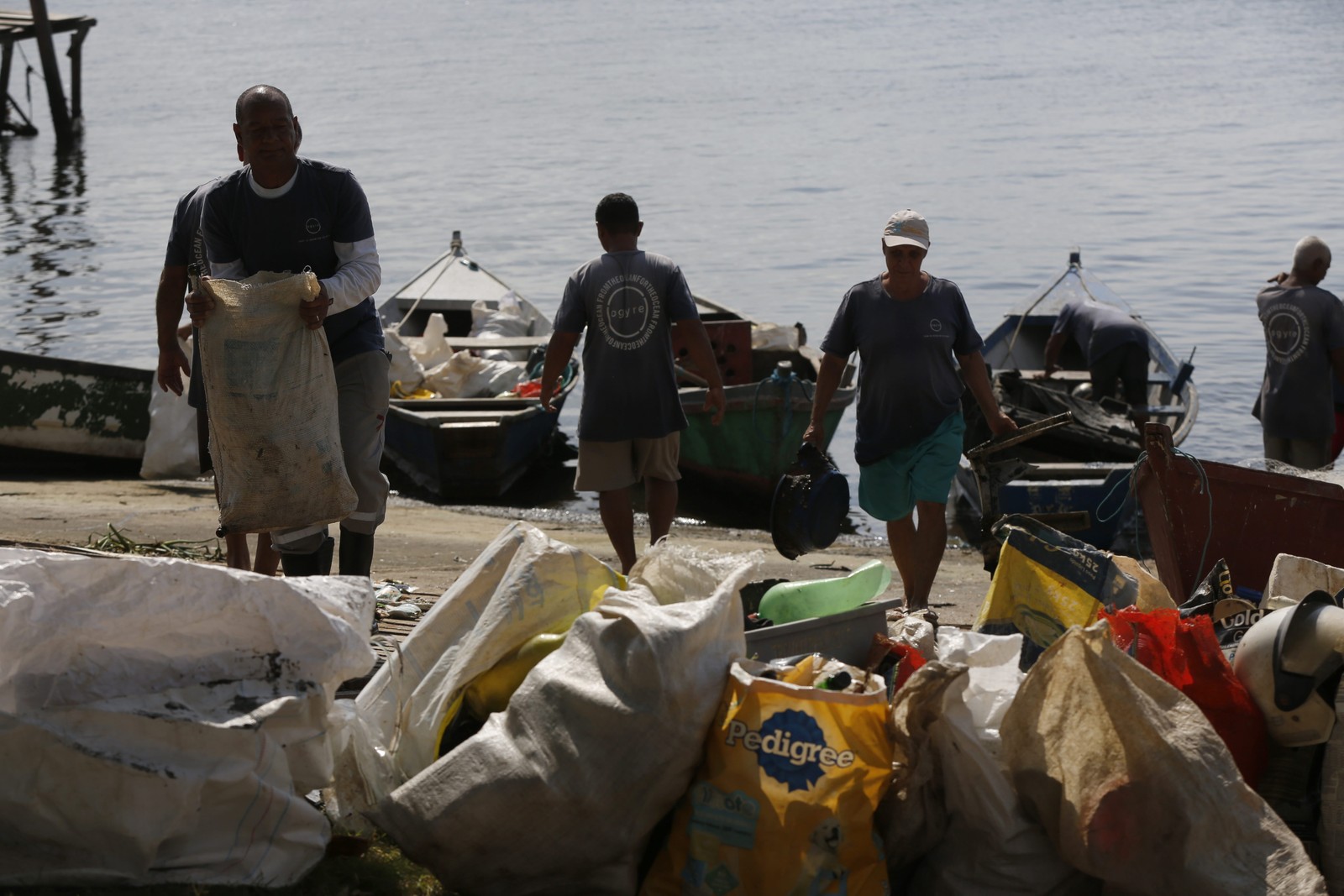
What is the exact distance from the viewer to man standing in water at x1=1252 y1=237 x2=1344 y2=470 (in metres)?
7.69

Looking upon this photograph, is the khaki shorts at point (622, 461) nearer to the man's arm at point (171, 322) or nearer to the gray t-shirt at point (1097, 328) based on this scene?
the man's arm at point (171, 322)

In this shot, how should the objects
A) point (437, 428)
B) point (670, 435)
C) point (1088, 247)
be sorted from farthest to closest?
1. point (1088, 247)
2. point (437, 428)
3. point (670, 435)

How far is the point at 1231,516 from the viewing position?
5.02 metres

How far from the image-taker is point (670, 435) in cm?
607

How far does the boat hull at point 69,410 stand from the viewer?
10.4 m

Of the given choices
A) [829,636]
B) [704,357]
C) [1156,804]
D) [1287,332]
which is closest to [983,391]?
[704,357]

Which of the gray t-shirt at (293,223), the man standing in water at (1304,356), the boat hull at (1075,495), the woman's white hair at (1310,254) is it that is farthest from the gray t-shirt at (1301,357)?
the gray t-shirt at (293,223)

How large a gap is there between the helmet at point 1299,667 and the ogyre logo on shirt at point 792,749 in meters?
1.03

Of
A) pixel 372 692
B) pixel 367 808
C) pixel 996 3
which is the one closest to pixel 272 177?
pixel 372 692

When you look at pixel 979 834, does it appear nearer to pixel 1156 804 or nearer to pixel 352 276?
pixel 1156 804

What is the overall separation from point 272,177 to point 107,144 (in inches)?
1488

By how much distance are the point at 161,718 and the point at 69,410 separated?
8370mm

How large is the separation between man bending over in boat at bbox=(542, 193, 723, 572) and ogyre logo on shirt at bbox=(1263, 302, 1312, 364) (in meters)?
3.60

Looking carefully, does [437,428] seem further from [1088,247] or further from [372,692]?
[1088,247]
